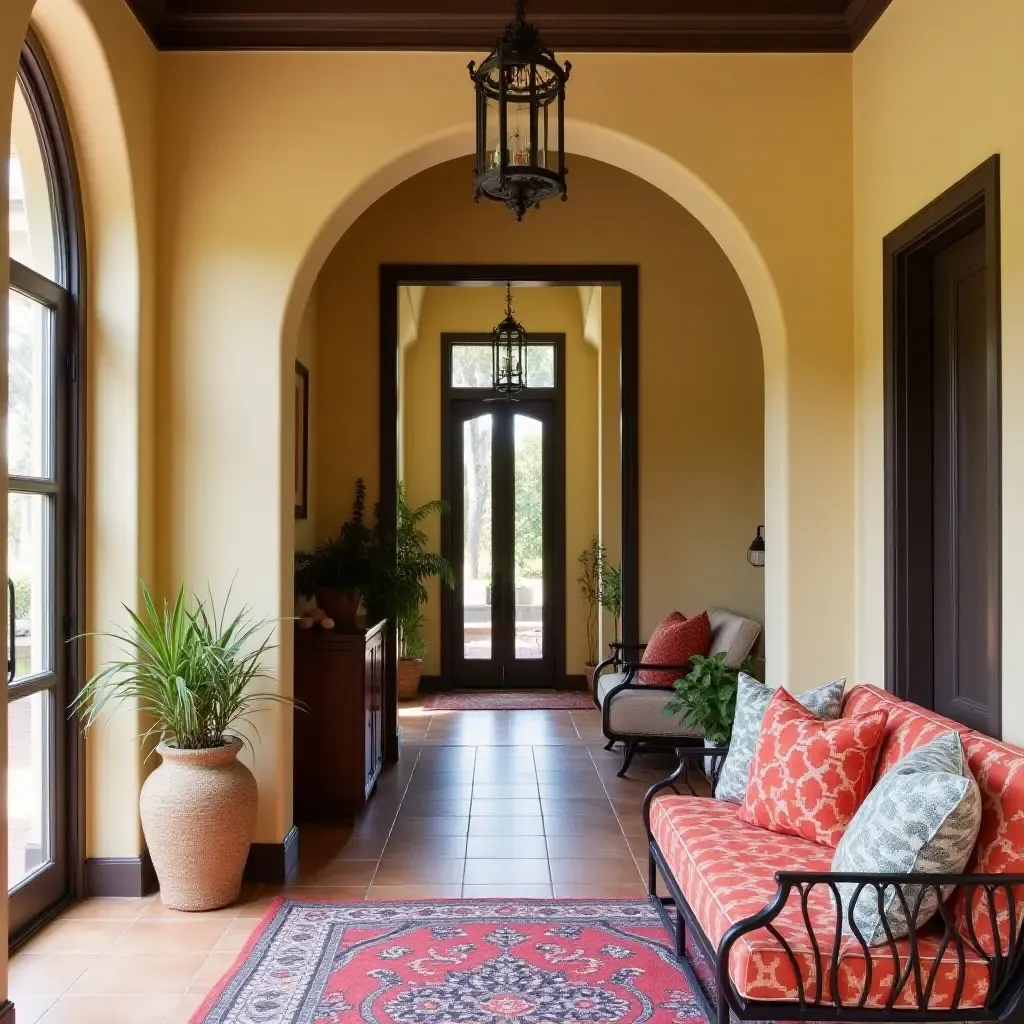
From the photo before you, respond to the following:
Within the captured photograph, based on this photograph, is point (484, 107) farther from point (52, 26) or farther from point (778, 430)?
point (778, 430)

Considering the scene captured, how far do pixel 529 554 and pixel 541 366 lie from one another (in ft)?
5.39

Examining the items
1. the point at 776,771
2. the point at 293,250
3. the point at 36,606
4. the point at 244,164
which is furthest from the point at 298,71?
the point at 776,771

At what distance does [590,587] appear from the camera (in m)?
8.90

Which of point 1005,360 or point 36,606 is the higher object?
point 1005,360

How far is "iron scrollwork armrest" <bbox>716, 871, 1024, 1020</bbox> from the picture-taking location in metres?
2.21

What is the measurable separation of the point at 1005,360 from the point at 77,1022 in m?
3.12

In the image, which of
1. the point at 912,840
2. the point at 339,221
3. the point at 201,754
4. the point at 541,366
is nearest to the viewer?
the point at 912,840

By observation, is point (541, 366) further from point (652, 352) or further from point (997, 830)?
point (997, 830)

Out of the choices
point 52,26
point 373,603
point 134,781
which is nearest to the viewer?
point 52,26

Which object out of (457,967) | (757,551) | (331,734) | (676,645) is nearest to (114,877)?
(331,734)

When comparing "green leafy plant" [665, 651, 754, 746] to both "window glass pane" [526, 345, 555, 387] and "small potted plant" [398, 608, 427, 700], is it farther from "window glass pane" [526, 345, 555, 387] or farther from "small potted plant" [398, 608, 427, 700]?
"window glass pane" [526, 345, 555, 387]

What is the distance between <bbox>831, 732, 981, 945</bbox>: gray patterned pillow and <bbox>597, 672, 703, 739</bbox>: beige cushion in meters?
3.44

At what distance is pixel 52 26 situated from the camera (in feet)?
11.1

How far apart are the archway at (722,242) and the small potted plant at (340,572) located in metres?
0.99
